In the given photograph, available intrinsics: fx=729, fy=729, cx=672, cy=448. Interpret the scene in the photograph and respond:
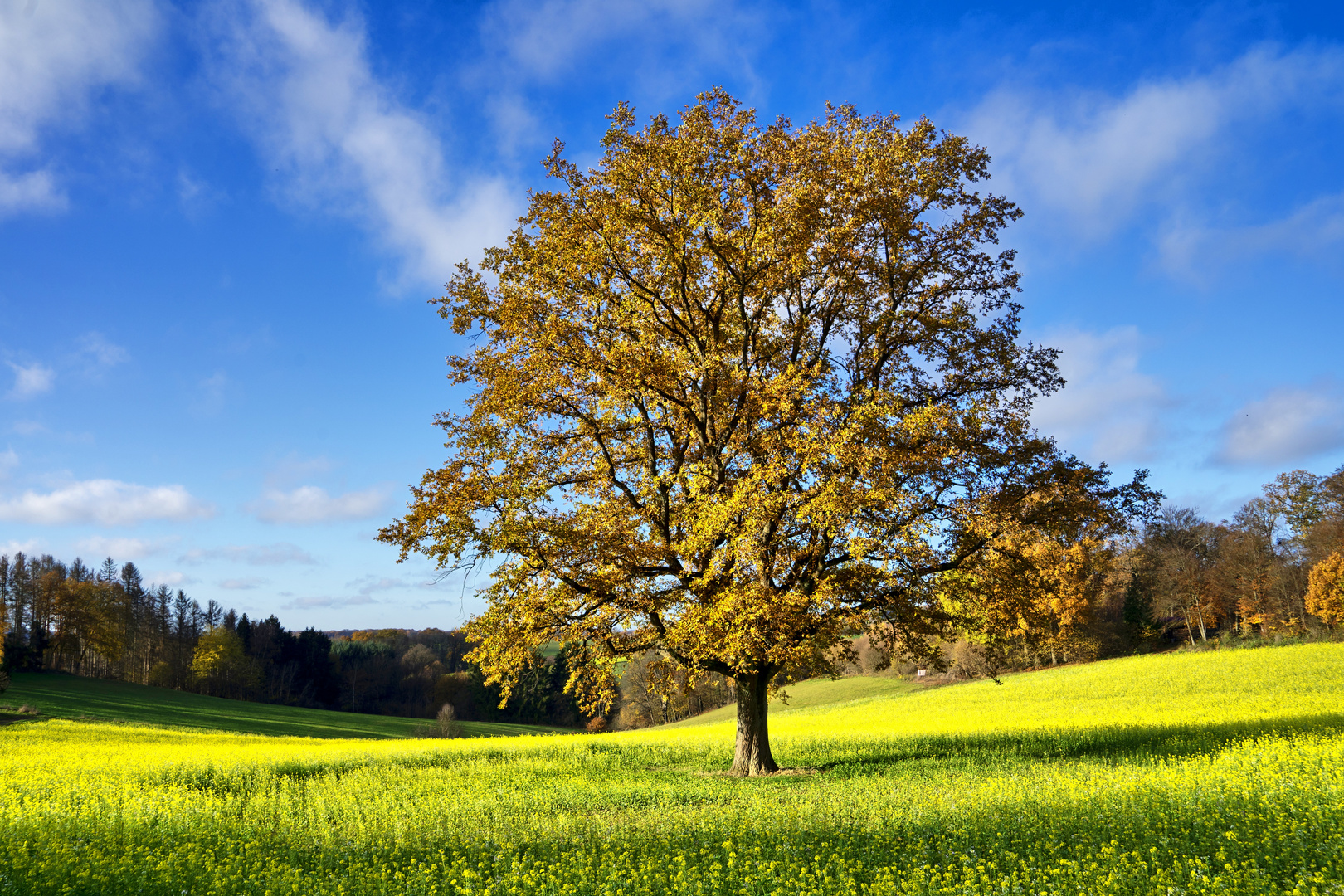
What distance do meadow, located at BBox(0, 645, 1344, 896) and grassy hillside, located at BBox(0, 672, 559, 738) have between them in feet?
107

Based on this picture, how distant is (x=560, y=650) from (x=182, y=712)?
61.4m

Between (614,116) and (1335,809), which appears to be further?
(614,116)

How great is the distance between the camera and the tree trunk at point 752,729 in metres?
18.1

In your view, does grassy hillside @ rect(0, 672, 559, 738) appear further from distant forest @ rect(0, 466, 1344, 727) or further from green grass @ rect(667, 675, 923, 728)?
green grass @ rect(667, 675, 923, 728)

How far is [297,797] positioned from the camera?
1548cm

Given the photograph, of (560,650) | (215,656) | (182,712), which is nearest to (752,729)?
(560,650)

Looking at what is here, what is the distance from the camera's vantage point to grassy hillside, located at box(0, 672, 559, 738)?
52200mm

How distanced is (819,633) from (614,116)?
43.4ft

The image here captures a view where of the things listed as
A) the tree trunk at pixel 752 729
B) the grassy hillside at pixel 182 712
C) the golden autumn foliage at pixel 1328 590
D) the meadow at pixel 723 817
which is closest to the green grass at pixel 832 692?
the grassy hillside at pixel 182 712

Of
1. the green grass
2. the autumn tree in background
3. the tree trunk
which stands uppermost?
the autumn tree in background

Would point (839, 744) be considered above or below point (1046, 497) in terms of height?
below

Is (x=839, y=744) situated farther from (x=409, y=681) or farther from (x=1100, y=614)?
(x=409, y=681)

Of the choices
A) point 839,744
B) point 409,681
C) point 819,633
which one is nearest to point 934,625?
point 819,633

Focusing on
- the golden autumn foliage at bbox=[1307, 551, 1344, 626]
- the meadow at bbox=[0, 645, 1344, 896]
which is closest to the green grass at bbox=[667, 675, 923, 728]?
the golden autumn foliage at bbox=[1307, 551, 1344, 626]
